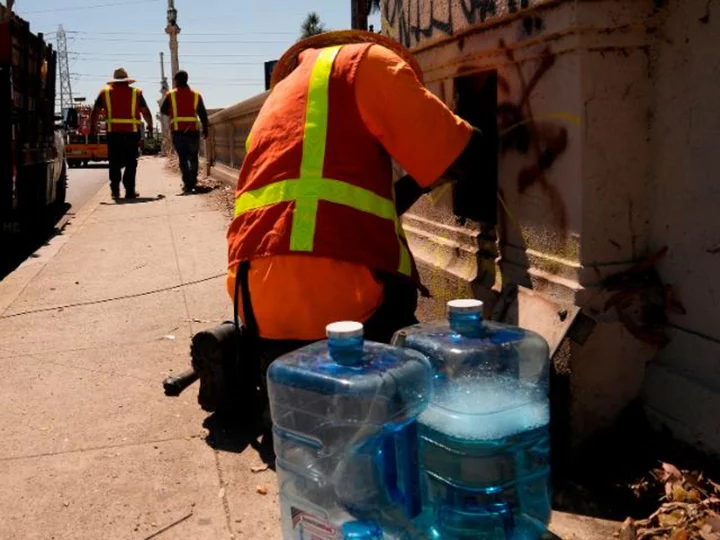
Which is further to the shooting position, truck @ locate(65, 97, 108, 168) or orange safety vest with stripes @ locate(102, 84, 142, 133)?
truck @ locate(65, 97, 108, 168)

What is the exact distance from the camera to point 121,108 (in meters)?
12.7

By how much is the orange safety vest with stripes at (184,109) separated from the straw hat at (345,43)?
1065 centimetres

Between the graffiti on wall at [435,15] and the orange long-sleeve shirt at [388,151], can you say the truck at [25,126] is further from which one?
the orange long-sleeve shirt at [388,151]

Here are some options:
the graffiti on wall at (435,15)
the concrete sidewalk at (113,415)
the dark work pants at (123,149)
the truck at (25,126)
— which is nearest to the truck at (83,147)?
the dark work pants at (123,149)

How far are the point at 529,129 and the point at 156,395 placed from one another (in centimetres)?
226

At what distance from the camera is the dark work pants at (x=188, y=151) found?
13.7 m

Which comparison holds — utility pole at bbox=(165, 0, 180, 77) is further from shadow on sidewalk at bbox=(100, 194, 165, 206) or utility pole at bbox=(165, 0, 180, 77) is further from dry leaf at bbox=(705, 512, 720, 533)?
dry leaf at bbox=(705, 512, 720, 533)

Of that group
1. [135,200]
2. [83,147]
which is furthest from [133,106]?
[83,147]

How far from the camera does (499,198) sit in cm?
338

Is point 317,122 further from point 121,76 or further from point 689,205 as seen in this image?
point 121,76

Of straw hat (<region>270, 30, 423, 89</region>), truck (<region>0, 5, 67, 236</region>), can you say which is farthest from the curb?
straw hat (<region>270, 30, 423, 89</region>)

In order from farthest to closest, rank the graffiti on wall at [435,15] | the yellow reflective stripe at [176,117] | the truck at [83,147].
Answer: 1. the truck at [83,147]
2. the yellow reflective stripe at [176,117]
3. the graffiti on wall at [435,15]

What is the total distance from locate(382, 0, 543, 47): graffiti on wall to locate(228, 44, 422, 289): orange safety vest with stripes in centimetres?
64

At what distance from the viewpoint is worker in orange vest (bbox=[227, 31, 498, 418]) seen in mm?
2820
